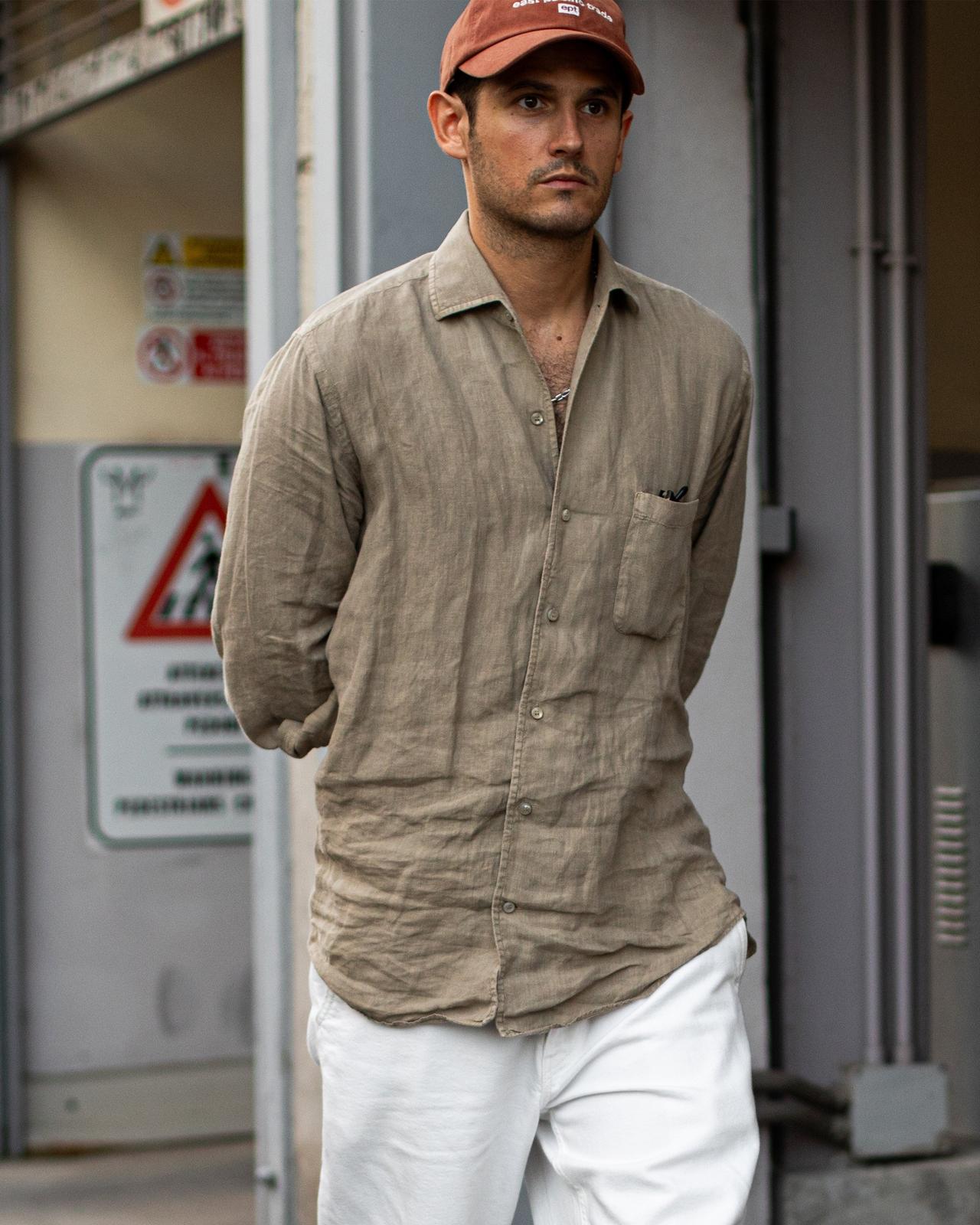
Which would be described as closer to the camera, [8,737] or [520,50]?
[520,50]

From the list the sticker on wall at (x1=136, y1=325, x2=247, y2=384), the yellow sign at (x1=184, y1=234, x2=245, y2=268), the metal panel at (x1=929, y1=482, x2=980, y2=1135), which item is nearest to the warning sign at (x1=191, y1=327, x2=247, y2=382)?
the sticker on wall at (x1=136, y1=325, x2=247, y2=384)

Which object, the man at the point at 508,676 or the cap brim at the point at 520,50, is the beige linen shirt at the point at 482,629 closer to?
the man at the point at 508,676

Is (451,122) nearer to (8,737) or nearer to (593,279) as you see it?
(593,279)

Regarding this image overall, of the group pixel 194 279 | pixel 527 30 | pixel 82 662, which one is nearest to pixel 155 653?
pixel 82 662

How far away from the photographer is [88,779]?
18.4ft

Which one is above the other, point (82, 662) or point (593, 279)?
point (593, 279)

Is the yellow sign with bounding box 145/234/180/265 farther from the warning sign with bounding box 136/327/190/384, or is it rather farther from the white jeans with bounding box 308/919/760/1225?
the white jeans with bounding box 308/919/760/1225

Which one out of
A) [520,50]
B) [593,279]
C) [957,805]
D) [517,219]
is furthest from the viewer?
[957,805]

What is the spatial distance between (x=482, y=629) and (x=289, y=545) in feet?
0.93

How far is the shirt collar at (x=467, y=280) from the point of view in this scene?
93.5 inches

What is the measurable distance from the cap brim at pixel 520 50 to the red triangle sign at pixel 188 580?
11.4 feet

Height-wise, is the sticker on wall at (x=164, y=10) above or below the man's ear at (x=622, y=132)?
above

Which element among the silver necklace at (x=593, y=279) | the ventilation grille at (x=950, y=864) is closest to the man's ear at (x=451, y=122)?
the silver necklace at (x=593, y=279)

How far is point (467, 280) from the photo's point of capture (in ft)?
7.84
